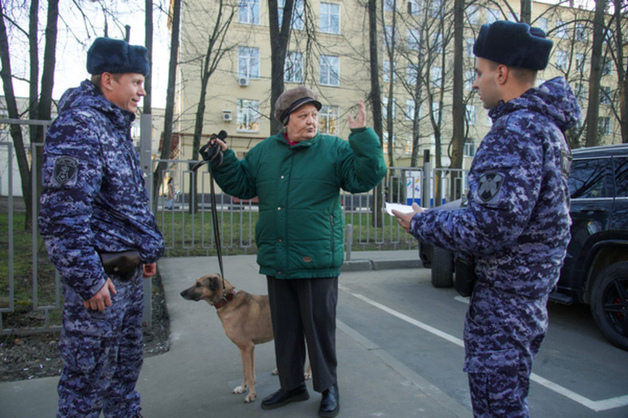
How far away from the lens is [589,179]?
5.00 metres

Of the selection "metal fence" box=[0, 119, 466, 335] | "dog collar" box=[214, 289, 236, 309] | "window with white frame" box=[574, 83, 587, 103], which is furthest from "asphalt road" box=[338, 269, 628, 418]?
"window with white frame" box=[574, 83, 587, 103]

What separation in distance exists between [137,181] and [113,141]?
264mm

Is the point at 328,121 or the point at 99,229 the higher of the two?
the point at 328,121

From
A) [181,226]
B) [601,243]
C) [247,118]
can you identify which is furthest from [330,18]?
[601,243]

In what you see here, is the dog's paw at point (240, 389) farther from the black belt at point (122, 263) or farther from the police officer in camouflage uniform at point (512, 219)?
the police officer in camouflage uniform at point (512, 219)

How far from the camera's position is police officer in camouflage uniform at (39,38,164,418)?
6.70ft

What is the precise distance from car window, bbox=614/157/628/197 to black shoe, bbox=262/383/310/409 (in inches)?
147

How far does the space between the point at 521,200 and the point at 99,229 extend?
189 cm

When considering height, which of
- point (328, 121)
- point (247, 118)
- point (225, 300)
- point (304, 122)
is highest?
point (247, 118)

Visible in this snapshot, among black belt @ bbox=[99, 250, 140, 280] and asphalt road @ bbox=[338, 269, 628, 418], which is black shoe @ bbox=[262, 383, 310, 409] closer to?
asphalt road @ bbox=[338, 269, 628, 418]

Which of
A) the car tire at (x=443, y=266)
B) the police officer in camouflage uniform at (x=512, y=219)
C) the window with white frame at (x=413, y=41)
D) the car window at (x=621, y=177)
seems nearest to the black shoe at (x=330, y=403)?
the police officer in camouflage uniform at (x=512, y=219)

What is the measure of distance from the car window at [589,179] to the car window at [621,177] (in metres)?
0.11

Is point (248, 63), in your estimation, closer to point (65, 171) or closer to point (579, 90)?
point (579, 90)

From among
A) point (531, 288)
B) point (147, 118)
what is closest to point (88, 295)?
point (531, 288)
